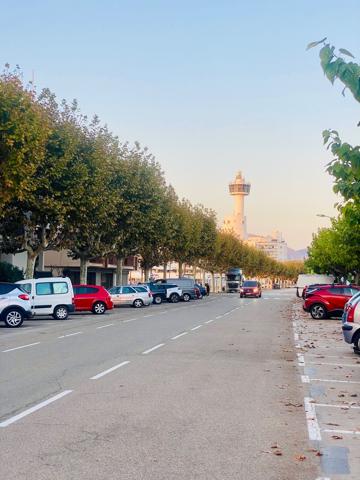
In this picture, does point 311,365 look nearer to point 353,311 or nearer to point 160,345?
point 353,311

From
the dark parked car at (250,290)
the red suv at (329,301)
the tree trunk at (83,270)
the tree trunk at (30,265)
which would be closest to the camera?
the red suv at (329,301)

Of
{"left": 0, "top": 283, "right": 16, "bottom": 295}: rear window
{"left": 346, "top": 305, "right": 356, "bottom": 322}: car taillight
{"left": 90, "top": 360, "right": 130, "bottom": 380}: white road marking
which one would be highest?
{"left": 0, "top": 283, "right": 16, "bottom": 295}: rear window

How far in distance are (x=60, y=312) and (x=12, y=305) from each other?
629 centimetres

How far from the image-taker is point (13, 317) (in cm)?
2686

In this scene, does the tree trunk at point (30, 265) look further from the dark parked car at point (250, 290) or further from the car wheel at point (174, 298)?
the dark parked car at point (250, 290)

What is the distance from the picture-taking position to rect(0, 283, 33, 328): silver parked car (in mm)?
26703

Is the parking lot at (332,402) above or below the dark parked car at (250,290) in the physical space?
below

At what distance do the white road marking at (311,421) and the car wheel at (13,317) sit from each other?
58.3ft

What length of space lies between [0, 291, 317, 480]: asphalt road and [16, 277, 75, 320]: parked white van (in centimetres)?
1324

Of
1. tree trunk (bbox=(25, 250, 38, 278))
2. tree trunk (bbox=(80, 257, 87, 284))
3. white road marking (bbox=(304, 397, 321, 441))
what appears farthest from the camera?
tree trunk (bbox=(80, 257, 87, 284))

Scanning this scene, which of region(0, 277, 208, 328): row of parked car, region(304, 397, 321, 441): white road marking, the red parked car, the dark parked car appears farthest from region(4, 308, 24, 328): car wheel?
the dark parked car

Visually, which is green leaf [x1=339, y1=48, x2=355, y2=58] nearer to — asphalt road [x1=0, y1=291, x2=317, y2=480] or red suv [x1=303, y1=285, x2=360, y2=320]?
asphalt road [x1=0, y1=291, x2=317, y2=480]

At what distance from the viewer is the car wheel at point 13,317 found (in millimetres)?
26797

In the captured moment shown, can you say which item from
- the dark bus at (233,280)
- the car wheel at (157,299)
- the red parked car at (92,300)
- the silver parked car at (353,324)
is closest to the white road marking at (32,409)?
the silver parked car at (353,324)
